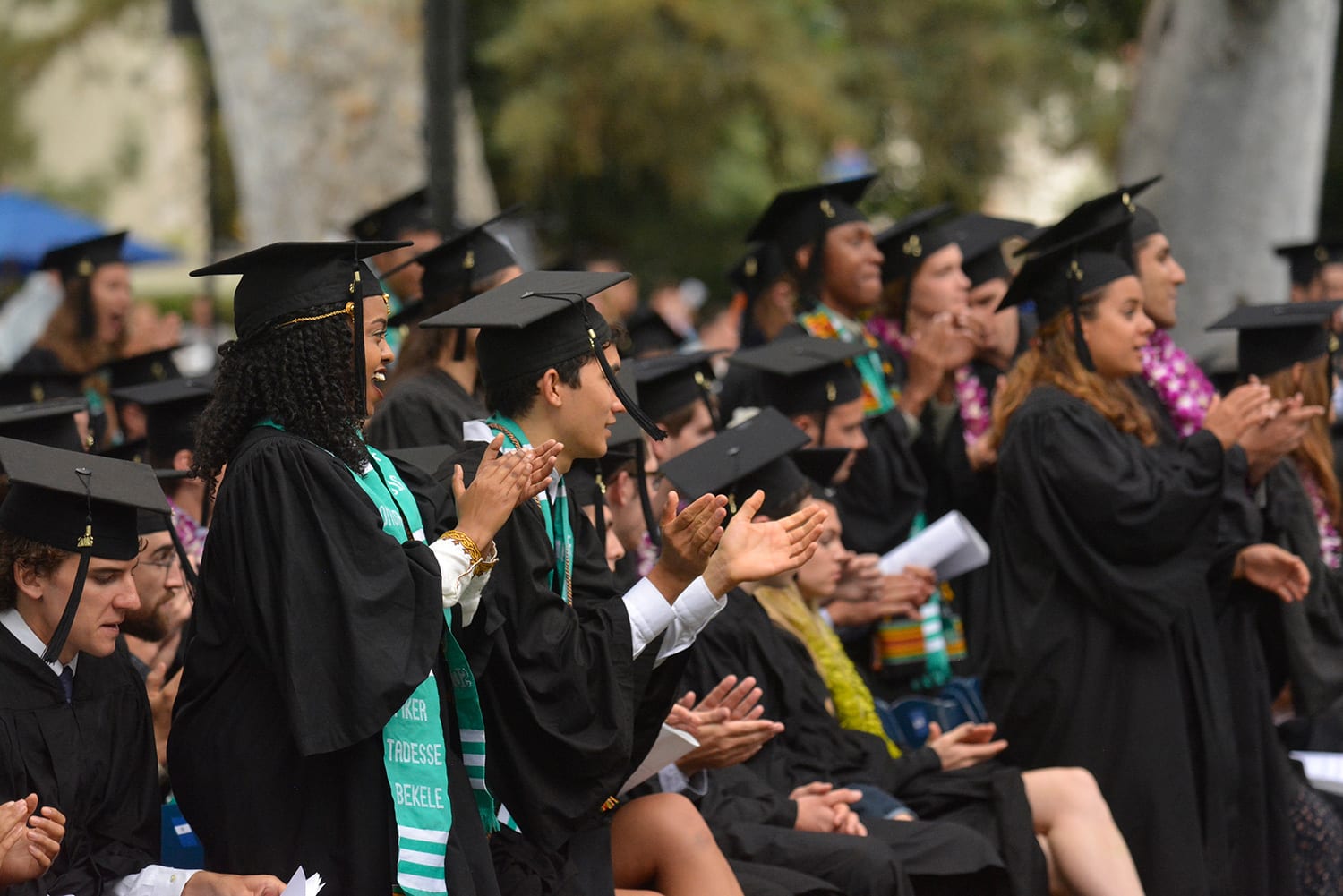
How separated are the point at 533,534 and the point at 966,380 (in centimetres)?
375

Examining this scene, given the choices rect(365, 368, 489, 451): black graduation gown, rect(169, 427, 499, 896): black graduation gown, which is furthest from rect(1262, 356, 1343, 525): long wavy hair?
rect(169, 427, 499, 896): black graduation gown

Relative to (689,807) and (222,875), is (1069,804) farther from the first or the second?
(222,875)

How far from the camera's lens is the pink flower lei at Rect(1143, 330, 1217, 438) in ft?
20.8

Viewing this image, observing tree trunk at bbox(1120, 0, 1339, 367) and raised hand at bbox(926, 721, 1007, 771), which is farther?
tree trunk at bbox(1120, 0, 1339, 367)

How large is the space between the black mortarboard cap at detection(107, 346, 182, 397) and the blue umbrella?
472 inches

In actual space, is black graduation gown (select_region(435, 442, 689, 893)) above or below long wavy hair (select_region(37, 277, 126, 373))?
below

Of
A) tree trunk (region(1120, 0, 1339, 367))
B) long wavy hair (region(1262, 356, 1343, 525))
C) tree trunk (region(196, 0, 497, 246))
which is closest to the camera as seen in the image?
long wavy hair (region(1262, 356, 1343, 525))

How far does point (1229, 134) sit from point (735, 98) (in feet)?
24.1

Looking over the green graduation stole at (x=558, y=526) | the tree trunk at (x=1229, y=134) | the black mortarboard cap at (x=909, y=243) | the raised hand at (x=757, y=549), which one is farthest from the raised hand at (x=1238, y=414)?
the tree trunk at (x=1229, y=134)

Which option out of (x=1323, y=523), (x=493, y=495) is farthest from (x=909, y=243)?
(x=493, y=495)

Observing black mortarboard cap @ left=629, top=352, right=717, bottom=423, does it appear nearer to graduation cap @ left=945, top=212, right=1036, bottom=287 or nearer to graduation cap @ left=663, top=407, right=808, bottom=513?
graduation cap @ left=663, top=407, right=808, bottom=513

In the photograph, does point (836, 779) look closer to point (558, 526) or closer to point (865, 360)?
point (558, 526)

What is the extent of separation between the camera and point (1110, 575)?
18.3 ft

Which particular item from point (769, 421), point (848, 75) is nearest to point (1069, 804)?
point (769, 421)
